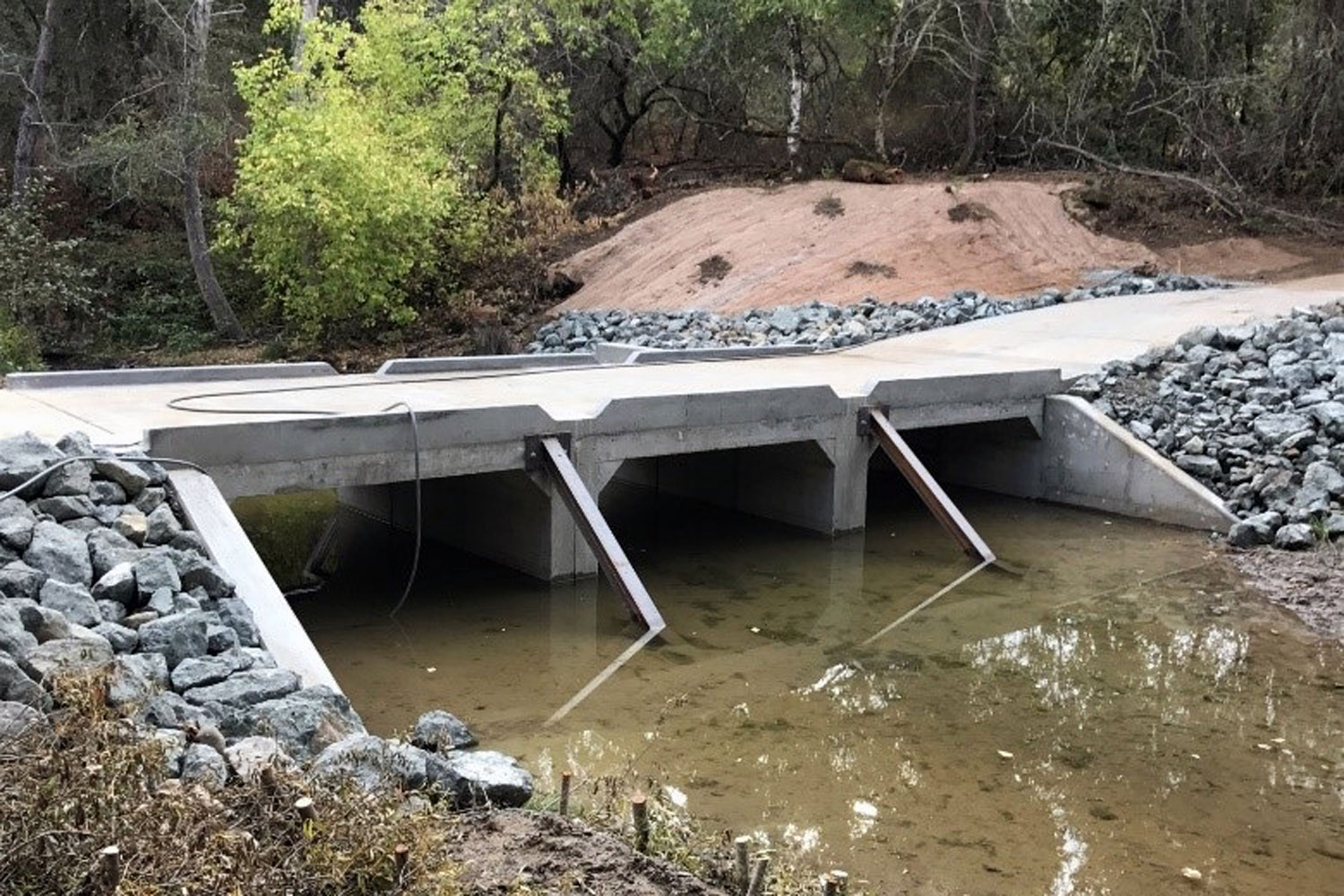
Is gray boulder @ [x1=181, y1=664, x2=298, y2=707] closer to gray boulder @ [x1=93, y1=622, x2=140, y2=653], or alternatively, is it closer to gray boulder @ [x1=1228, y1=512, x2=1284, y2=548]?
gray boulder @ [x1=93, y1=622, x2=140, y2=653]

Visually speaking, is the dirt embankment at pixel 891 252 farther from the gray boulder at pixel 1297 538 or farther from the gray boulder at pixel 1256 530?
the gray boulder at pixel 1297 538

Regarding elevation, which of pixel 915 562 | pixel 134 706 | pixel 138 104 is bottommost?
pixel 915 562

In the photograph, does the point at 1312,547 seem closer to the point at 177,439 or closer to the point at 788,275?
the point at 177,439

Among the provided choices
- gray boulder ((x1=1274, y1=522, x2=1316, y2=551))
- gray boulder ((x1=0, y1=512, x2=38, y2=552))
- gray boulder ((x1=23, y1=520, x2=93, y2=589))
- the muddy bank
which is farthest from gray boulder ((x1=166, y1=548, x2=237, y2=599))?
gray boulder ((x1=1274, y1=522, x2=1316, y2=551))

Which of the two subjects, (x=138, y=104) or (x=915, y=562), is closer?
(x=915, y=562)

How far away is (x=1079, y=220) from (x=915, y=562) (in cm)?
1249

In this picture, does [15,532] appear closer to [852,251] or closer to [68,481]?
[68,481]

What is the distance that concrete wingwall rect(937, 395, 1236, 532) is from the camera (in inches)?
460

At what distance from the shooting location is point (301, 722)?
543 centimetres

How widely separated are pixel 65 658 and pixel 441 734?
5.10 feet

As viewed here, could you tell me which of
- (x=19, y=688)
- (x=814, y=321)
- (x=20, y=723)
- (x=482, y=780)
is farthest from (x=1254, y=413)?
(x=20, y=723)

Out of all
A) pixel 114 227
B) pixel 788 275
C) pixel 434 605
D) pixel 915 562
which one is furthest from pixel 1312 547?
pixel 114 227

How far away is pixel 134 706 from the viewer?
190 inches

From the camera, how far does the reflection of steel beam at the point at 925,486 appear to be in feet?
35.3
